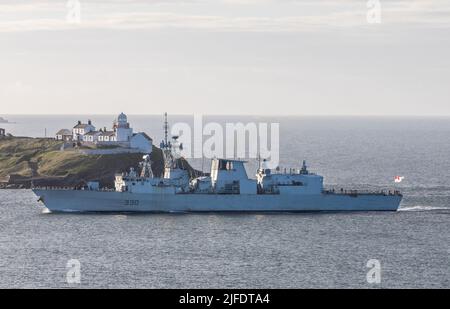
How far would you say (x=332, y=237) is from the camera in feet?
243

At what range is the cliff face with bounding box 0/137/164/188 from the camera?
109m

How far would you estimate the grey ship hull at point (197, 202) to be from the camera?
8794 cm

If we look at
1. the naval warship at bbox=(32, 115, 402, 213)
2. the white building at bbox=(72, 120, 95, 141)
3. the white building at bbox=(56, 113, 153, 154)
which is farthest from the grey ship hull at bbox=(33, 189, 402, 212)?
the white building at bbox=(72, 120, 95, 141)

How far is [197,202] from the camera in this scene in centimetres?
8794

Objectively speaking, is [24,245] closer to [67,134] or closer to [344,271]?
[344,271]

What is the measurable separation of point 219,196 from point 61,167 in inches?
1181

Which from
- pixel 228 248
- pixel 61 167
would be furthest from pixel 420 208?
pixel 61 167

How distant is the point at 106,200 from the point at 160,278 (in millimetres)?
29023

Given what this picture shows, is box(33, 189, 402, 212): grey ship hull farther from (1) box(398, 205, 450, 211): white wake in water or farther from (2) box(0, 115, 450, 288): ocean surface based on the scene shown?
(2) box(0, 115, 450, 288): ocean surface

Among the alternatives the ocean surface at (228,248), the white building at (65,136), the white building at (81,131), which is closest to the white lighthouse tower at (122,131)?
the white building at (81,131)

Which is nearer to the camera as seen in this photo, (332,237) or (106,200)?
(332,237)

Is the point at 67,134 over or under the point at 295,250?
over

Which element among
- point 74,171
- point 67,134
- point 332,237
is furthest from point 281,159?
point 332,237
